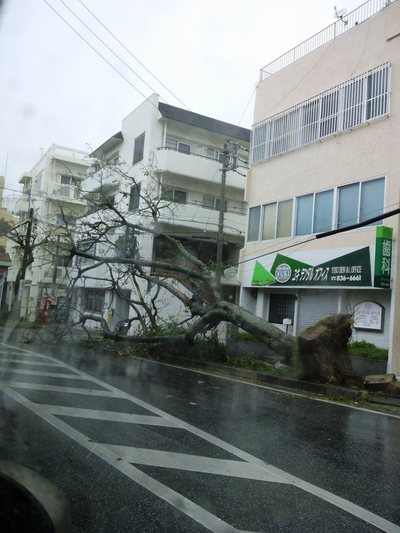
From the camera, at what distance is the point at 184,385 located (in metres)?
10.3

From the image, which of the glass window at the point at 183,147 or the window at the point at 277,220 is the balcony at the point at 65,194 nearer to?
the window at the point at 277,220

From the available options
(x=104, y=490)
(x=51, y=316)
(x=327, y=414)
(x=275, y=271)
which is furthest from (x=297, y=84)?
(x=104, y=490)

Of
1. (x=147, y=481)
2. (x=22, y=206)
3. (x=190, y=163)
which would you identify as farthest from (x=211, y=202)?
(x=147, y=481)

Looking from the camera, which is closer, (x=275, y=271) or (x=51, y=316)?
(x=51, y=316)

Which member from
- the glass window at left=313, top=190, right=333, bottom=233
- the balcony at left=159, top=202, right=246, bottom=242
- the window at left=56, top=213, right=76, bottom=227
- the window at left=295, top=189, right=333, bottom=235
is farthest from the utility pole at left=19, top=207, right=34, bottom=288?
the glass window at left=313, top=190, right=333, bottom=233

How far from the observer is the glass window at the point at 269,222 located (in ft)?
58.9

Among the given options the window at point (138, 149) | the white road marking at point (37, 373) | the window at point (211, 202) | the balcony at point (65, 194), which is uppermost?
the window at point (138, 149)

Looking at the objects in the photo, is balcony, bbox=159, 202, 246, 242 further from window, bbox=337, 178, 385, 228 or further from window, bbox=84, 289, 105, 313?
window, bbox=337, 178, 385, 228

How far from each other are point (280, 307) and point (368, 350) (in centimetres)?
460

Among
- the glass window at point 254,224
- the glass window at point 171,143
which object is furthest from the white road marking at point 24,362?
the glass window at point 171,143

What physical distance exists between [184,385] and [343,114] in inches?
395

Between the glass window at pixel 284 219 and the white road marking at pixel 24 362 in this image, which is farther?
the glass window at pixel 284 219

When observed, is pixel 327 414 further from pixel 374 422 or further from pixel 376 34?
pixel 376 34

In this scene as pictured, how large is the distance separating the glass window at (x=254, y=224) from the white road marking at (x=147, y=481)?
13059 millimetres
